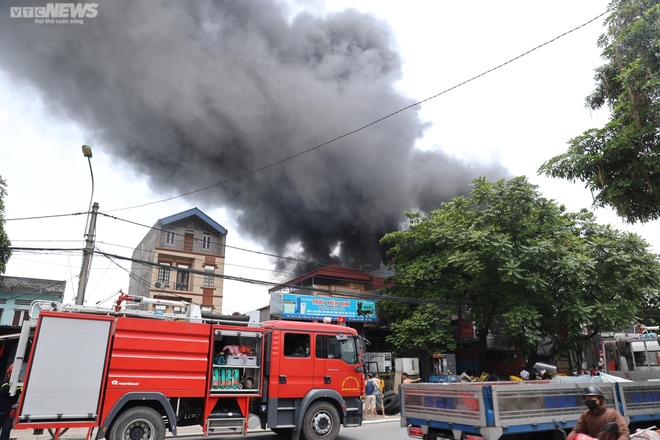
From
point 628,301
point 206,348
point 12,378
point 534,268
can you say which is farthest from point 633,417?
point 628,301

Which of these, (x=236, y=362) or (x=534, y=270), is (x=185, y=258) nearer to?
(x=534, y=270)

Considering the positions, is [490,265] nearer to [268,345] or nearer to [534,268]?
[534,268]

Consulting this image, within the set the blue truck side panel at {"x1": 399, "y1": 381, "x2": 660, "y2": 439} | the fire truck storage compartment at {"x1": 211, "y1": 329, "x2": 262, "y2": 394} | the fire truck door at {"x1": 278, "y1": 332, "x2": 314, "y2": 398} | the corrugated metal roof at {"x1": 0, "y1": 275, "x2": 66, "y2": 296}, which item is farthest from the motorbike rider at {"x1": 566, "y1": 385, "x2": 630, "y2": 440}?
the corrugated metal roof at {"x1": 0, "y1": 275, "x2": 66, "y2": 296}

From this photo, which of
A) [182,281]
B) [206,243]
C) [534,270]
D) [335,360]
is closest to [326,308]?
[534,270]

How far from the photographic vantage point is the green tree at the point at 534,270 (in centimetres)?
1953

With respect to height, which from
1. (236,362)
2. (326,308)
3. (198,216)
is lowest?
(236,362)

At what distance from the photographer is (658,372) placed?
1345cm

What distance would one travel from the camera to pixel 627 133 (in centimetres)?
1262

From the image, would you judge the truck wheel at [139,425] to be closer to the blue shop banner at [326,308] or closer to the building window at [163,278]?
the blue shop banner at [326,308]

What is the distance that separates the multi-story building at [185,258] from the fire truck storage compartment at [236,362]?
23.1m

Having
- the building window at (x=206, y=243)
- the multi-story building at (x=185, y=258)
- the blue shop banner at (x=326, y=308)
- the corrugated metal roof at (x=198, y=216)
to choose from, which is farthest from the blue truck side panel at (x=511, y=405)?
the corrugated metal roof at (x=198, y=216)

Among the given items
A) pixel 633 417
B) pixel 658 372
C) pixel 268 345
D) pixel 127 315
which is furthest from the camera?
pixel 658 372

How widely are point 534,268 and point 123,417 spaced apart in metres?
18.4

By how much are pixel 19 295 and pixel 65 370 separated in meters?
29.8
